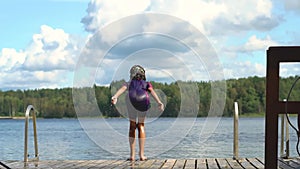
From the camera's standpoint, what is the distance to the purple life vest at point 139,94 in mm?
8102

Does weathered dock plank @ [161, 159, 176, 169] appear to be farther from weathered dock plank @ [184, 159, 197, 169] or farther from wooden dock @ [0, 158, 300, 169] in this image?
weathered dock plank @ [184, 159, 197, 169]

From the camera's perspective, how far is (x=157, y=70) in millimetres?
8789

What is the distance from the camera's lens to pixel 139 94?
319 inches

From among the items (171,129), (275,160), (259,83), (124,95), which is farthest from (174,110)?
(259,83)

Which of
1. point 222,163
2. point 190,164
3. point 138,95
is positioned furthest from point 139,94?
point 222,163

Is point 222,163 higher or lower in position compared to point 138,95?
lower

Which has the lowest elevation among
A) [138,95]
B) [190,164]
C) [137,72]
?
[190,164]

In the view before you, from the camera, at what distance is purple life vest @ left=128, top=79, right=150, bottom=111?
319 inches

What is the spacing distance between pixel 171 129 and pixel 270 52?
4958mm

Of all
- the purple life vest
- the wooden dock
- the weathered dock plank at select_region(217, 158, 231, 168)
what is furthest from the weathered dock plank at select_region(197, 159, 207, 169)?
the purple life vest

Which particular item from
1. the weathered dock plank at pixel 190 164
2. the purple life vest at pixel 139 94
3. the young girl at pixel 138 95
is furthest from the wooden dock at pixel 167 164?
the purple life vest at pixel 139 94

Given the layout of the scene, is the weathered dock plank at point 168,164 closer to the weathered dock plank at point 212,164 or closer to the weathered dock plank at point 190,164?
the weathered dock plank at point 190,164

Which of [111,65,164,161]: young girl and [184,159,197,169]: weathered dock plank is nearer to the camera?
[184,159,197,169]: weathered dock plank

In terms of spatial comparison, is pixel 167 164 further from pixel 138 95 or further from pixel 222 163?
pixel 138 95
